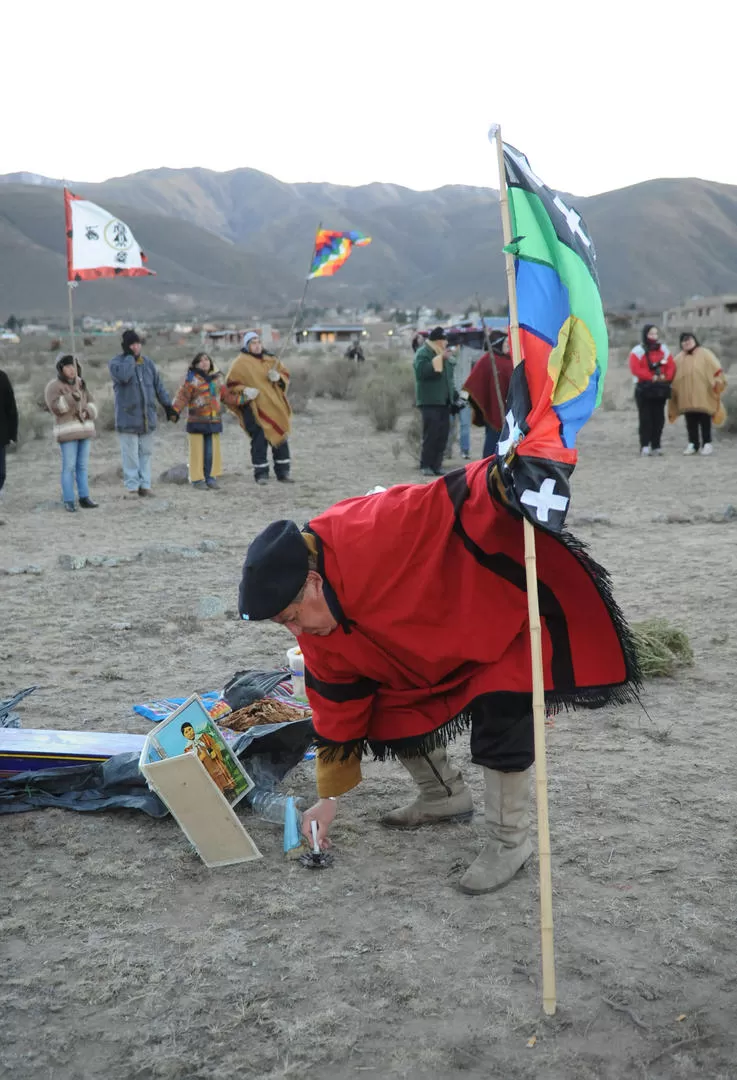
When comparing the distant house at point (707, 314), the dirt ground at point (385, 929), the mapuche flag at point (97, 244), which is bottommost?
the dirt ground at point (385, 929)

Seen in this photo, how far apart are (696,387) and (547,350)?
10.8 m

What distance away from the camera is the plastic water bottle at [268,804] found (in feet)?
12.4

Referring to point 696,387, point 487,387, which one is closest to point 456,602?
point 487,387

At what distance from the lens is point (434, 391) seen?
11.4 metres

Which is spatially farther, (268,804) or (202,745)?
(268,804)

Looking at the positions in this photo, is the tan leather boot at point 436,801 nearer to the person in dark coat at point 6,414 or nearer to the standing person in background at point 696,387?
the person in dark coat at point 6,414

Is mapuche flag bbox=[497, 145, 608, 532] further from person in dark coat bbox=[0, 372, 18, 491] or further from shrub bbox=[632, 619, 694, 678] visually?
person in dark coat bbox=[0, 372, 18, 491]

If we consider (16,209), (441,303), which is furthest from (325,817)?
(16,209)

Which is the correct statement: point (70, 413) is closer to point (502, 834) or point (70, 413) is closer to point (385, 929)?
point (502, 834)

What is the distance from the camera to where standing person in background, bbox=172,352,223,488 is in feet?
36.7

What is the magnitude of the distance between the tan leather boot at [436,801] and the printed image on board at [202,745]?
1.86 feet

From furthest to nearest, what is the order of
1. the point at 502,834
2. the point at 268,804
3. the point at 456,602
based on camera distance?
the point at 268,804, the point at 502,834, the point at 456,602

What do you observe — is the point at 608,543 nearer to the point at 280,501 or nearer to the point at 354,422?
the point at 280,501

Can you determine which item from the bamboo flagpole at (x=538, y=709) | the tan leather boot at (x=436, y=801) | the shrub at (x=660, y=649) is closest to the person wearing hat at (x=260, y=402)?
the shrub at (x=660, y=649)
